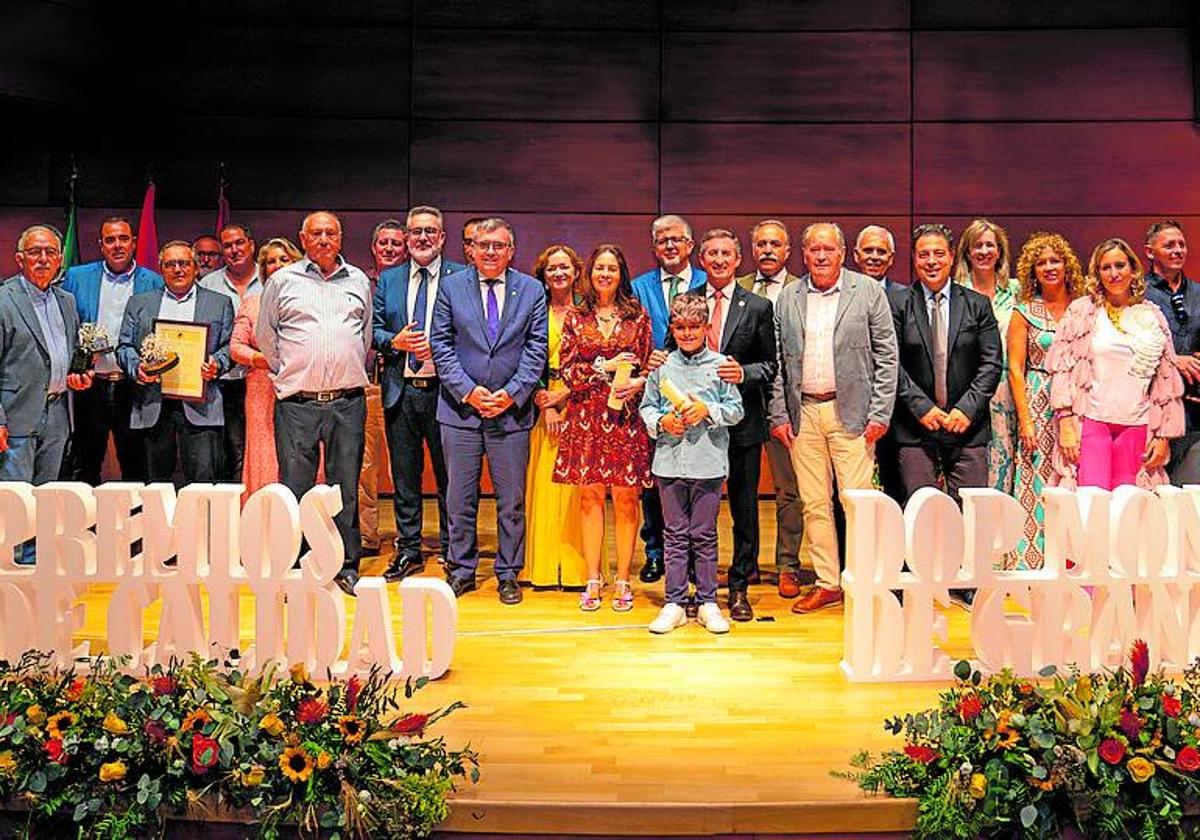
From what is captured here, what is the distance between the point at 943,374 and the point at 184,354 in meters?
3.21

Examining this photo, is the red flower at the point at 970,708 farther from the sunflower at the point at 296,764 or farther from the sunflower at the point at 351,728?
the sunflower at the point at 296,764

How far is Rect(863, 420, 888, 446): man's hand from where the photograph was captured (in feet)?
16.3

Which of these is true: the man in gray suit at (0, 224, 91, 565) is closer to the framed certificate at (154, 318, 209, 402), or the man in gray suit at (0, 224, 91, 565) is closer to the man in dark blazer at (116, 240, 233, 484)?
the man in dark blazer at (116, 240, 233, 484)

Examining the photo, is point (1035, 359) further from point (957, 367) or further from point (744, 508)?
point (744, 508)

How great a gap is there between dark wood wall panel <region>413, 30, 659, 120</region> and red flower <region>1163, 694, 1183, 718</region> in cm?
573

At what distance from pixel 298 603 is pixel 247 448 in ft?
6.53

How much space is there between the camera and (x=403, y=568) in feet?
18.4

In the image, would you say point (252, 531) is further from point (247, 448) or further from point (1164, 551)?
point (1164, 551)

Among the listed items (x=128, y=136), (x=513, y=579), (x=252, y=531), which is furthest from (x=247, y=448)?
(x=128, y=136)

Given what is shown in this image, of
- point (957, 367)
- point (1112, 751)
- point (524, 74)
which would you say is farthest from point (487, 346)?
point (524, 74)

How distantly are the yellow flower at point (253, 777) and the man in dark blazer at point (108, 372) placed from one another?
3211mm

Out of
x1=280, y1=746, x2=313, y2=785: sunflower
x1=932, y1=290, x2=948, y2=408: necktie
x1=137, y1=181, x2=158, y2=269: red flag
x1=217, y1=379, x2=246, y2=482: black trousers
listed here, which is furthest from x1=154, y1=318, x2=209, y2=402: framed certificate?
x1=932, y1=290, x2=948, y2=408: necktie

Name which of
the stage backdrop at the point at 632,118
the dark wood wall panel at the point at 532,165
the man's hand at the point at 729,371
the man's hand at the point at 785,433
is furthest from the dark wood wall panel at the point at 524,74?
the man's hand at the point at 729,371

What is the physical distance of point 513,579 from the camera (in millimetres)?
5316
